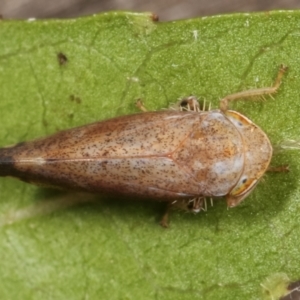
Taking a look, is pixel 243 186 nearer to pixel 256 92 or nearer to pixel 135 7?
pixel 256 92

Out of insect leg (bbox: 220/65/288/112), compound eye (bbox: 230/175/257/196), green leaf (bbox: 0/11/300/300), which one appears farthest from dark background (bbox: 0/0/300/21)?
compound eye (bbox: 230/175/257/196)

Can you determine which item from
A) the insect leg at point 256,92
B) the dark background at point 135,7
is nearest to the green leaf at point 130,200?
the insect leg at point 256,92

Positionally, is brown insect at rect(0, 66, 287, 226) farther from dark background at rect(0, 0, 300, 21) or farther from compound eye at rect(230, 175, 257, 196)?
dark background at rect(0, 0, 300, 21)

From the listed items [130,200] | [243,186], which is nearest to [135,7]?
[130,200]

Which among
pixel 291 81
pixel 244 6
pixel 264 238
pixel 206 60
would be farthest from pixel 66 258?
pixel 244 6

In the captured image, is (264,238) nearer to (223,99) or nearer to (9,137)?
(223,99)
